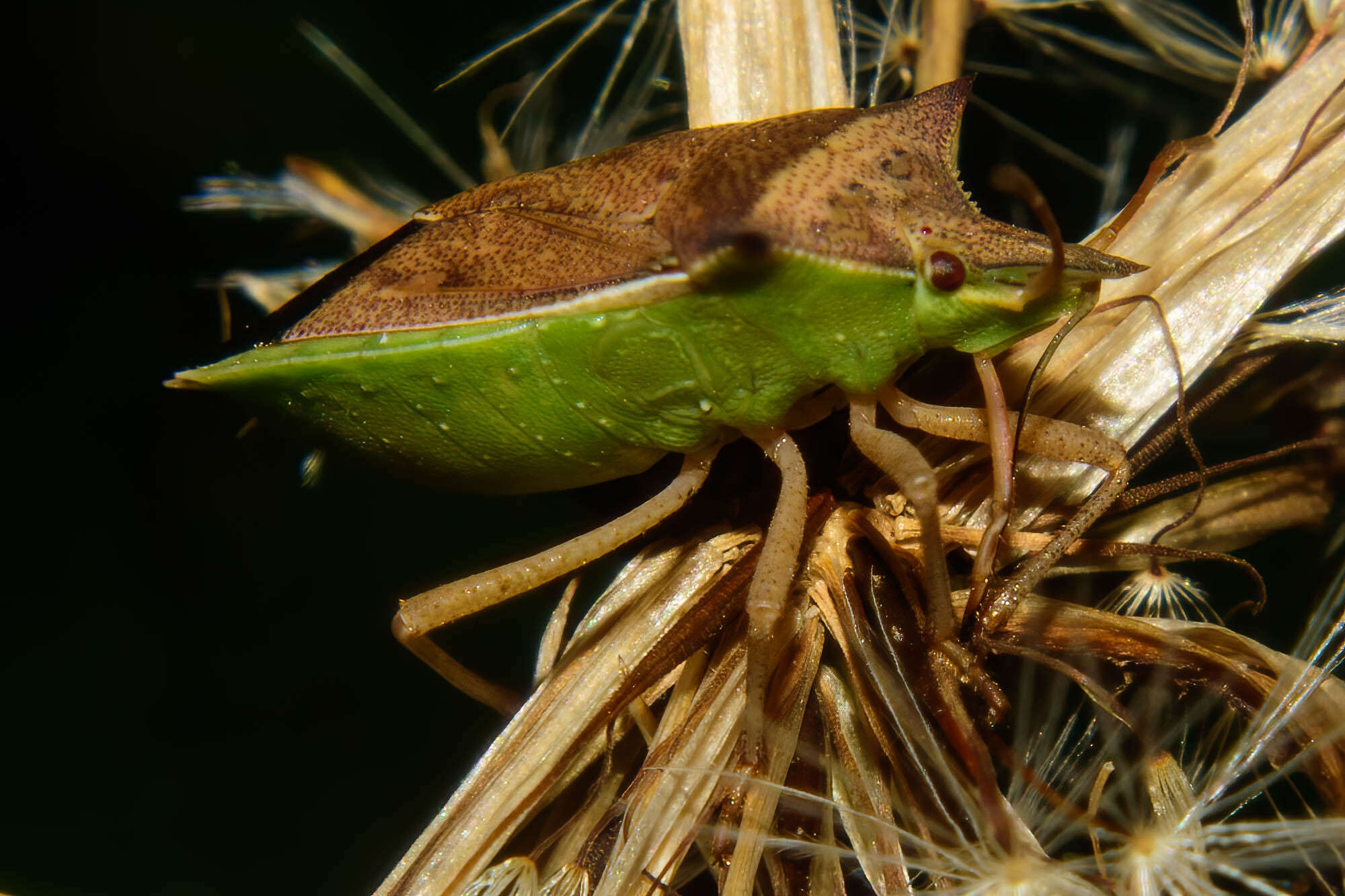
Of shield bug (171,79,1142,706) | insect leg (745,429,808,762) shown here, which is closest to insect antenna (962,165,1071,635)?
shield bug (171,79,1142,706)

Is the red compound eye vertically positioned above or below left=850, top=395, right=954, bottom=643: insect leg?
above

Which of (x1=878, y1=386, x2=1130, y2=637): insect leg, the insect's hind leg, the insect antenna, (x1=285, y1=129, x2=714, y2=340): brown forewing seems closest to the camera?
the insect antenna

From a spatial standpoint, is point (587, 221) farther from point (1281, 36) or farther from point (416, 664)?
point (1281, 36)

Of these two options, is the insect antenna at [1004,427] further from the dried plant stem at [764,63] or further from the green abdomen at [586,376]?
the dried plant stem at [764,63]

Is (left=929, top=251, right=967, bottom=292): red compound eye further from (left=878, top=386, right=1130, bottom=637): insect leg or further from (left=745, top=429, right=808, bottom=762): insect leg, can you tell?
(left=745, top=429, right=808, bottom=762): insect leg

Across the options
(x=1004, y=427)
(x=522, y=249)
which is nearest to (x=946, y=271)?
(x=1004, y=427)

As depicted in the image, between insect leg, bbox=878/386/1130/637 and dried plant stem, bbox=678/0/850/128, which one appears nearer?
insect leg, bbox=878/386/1130/637

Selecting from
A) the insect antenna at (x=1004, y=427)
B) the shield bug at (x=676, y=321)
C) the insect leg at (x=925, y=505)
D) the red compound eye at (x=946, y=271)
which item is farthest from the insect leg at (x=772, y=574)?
the red compound eye at (x=946, y=271)
